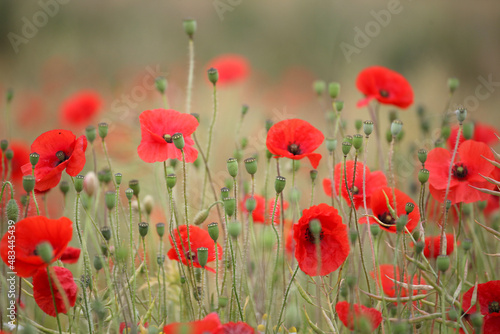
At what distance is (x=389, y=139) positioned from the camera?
1.54 m

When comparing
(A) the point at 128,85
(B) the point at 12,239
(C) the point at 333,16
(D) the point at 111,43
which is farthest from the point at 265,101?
(B) the point at 12,239

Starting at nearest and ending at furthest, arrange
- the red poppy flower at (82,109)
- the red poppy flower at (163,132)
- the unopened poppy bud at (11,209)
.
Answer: the unopened poppy bud at (11,209) < the red poppy flower at (163,132) < the red poppy flower at (82,109)

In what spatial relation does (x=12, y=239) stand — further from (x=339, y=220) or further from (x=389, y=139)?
(x=389, y=139)

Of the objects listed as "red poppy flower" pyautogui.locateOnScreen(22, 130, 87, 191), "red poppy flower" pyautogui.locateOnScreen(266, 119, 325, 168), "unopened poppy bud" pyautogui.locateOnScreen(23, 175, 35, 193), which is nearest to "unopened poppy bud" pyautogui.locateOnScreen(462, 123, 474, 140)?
"red poppy flower" pyautogui.locateOnScreen(266, 119, 325, 168)

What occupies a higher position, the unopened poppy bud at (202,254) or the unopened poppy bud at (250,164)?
the unopened poppy bud at (250,164)

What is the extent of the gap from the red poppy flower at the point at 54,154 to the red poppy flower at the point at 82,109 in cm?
119

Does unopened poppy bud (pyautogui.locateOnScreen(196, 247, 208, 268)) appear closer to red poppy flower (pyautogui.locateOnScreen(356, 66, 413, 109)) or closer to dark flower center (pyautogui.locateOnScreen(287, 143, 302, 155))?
dark flower center (pyautogui.locateOnScreen(287, 143, 302, 155))

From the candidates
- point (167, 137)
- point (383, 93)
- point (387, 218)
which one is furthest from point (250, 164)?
point (383, 93)

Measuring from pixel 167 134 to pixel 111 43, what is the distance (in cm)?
407

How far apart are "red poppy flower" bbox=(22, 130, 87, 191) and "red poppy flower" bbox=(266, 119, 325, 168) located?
43 cm

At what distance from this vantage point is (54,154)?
1.24m

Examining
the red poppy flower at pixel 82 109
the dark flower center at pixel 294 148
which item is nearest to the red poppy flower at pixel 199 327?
the dark flower center at pixel 294 148

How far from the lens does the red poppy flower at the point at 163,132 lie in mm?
1205

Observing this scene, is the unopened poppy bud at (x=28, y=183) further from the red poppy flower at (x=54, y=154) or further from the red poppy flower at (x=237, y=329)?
the red poppy flower at (x=237, y=329)
